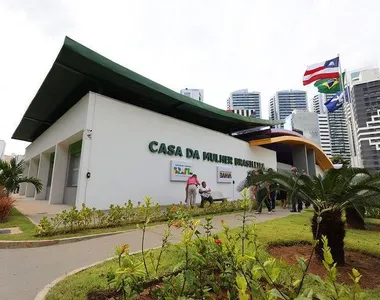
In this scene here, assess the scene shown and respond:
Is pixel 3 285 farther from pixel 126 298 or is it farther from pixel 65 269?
pixel 126 298

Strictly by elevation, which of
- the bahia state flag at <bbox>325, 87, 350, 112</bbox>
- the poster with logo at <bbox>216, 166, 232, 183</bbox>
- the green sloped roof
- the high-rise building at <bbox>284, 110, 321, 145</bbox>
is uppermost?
the high-rise building at <bbox>284, 110, 321, 145</bbox>

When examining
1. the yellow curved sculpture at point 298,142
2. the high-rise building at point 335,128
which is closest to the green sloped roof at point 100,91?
the yellow curved sculpture at point 298,142

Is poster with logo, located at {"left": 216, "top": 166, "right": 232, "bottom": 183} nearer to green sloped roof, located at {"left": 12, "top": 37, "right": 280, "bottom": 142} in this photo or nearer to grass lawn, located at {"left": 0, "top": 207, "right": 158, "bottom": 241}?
green sloped roof, located at {"left": 12, "top": 37, "right": 280, "bottom": 142}

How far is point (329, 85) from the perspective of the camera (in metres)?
17.0

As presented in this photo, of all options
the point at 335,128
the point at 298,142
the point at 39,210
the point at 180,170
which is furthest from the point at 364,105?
the point at 39,210

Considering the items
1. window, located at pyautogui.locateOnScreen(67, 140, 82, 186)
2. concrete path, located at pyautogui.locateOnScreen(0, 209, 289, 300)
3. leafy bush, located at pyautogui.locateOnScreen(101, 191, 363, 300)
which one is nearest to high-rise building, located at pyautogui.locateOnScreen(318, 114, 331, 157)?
window, located at pyautogui.locateOnScreen(67, 140, 82, 186)

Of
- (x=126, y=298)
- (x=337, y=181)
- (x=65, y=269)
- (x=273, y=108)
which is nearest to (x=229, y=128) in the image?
(x=337, y=181)

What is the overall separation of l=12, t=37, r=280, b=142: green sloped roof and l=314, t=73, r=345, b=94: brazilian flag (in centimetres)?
500

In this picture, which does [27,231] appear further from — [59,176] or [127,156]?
[59,176]

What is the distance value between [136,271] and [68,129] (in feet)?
40.9

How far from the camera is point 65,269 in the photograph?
377 centimetres

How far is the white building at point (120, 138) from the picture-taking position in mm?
9641

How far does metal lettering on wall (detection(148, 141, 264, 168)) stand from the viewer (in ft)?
38.7

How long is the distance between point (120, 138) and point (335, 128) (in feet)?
133
